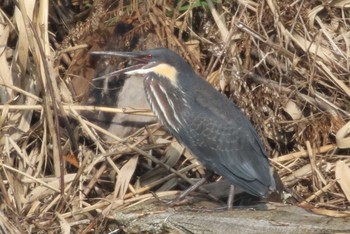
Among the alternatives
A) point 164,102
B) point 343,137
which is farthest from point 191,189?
point 343,137

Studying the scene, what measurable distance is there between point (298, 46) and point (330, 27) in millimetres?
271

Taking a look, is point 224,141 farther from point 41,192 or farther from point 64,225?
point 41,192

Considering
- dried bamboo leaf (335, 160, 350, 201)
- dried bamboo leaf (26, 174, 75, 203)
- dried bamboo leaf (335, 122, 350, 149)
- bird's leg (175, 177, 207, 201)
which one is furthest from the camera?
dried bamboo leaf (335, 122, 350, 149)

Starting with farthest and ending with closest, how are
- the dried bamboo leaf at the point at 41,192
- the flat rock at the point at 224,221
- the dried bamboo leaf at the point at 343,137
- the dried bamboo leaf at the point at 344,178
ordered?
the dried bamboo leaf at the point at 343,137 → the dried bamboo leaf at the point at 344,178 → the dried bamboo leaf at the point at 41,192 → the flat rock at the point at 224,221

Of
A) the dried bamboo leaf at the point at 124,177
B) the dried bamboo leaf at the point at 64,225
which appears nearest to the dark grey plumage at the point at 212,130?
the dried bamboo leaf at the point at 124,177

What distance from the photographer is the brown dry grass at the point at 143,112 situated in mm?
5359

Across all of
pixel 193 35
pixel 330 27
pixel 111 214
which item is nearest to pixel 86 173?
pixel 111 214

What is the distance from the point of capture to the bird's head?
5.13m

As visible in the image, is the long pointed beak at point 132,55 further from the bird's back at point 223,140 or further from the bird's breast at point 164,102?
the bird's back at point 223,140

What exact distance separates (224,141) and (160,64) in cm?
53

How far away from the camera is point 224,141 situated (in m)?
5.08

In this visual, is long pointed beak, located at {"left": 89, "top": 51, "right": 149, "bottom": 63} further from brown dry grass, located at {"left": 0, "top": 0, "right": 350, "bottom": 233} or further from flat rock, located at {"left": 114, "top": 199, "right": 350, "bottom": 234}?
flat rock, located at {"left": 114, "top": 199, "right": 350, "bottom": 234}

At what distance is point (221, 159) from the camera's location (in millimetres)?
5031

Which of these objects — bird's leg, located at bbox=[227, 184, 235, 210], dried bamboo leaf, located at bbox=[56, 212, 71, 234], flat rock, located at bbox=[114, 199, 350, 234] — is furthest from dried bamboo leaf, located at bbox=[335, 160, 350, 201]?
dried bamboo leaf, located at bbox=[56, 212, 71, 234]
